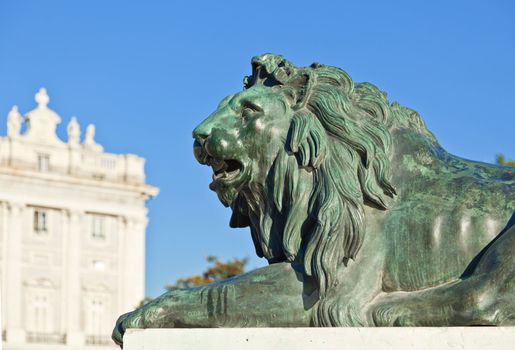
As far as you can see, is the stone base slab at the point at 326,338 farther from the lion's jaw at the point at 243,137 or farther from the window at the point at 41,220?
the window at the point at 41,220

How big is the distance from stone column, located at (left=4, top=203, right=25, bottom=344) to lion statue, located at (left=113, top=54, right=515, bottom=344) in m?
50.4

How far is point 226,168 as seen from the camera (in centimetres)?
409

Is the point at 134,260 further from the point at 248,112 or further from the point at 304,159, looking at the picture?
the point at 304,159

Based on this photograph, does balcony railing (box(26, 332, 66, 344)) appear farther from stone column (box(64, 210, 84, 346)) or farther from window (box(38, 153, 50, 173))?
window (box(38, 153, 50, 173))

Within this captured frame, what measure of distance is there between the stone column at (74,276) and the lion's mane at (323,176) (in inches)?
2066

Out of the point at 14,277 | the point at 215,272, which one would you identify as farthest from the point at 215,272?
the point at 14,277

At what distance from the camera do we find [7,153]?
56.8 meters

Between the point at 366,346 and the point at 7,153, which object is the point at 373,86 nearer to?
the point at 366,346

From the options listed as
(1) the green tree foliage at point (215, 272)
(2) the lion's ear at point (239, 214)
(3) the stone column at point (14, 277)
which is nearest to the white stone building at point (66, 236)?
(3) the stone column at point (14, 277)

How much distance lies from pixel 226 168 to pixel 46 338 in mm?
52176

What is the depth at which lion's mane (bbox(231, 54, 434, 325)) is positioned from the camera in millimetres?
3854

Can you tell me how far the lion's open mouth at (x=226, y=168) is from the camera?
13.3 ft

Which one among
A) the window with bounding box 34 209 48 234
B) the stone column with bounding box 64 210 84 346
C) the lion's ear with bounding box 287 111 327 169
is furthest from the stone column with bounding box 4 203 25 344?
the lion's ear with bounding box 287 111 327 169

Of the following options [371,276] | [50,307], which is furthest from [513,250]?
[50,307]
